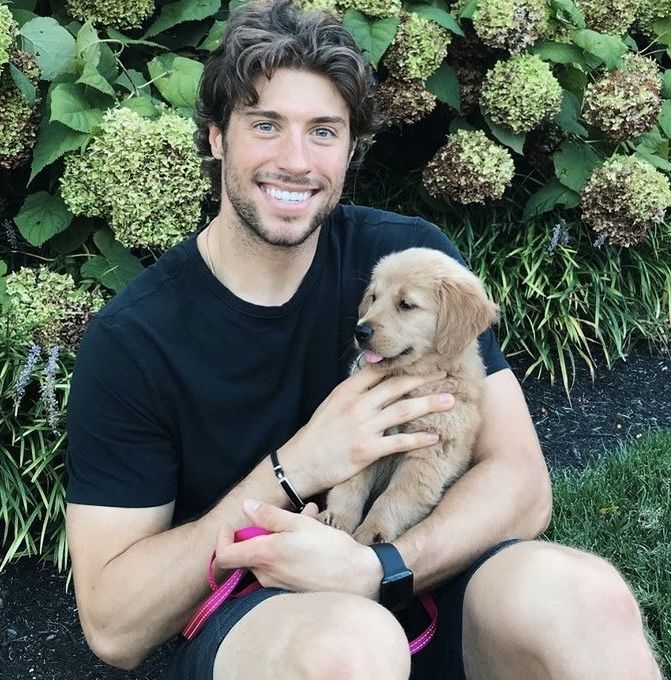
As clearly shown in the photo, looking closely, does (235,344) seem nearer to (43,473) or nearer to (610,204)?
(43,473)

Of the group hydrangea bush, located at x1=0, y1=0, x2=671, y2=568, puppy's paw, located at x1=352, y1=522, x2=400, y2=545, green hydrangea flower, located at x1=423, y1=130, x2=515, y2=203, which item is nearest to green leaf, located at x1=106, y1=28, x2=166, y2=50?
hydrangea bush, located at x1=0, y1=0, x2=671, y2=568

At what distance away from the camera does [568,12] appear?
3961 millimetres

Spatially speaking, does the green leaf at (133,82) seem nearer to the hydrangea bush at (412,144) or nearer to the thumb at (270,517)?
the hydrangea bush at (412,144)

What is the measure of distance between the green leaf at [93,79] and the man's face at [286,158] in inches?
44.6

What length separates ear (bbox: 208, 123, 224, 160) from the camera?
8.21 ft

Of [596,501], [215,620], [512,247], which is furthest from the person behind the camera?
[512,247]

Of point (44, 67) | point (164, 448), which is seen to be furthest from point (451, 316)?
point (44, 67)

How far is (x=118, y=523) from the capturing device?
2049 millimetres

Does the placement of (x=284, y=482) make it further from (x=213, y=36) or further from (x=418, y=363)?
(x=213, y=36)

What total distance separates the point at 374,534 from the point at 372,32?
91.2 inches

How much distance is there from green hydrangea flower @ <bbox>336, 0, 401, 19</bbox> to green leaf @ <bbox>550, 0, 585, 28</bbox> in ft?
2.68

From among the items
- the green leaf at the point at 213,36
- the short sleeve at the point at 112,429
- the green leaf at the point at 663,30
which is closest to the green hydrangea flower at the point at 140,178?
the green leaf at the point at 213,36

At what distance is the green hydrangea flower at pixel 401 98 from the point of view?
3.81 meters

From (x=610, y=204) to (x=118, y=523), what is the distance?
9.77 ft
